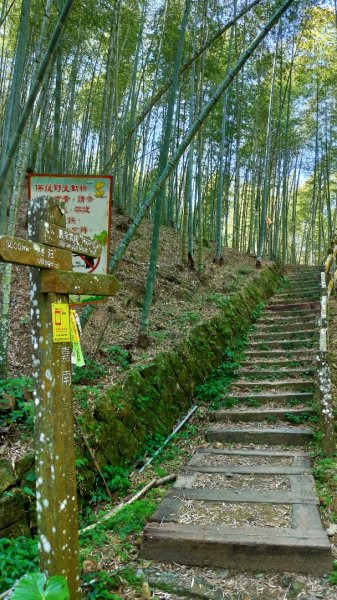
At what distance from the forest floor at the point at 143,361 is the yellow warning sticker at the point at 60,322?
4.27ft

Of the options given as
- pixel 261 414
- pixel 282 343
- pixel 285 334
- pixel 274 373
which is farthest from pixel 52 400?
pixel 285 334

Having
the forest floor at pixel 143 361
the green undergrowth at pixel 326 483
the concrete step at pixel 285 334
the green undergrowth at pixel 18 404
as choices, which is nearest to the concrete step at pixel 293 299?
the forest floor at pixel 143 361

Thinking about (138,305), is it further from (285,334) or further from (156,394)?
(285,334)

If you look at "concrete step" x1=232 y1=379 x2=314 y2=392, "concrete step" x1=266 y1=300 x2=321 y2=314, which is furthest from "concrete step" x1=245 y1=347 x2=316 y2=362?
"concrete step" x1=266 y1=300 x2=321 y2=314

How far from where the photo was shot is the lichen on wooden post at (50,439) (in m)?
1.80

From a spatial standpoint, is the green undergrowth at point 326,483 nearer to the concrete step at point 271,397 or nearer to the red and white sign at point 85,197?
the concrete step at point 271,397

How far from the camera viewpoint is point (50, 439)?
1803 millimetres

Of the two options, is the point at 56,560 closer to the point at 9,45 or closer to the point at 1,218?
the point at 1,218

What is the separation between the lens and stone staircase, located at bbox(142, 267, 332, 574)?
8.28 feet

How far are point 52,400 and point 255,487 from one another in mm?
2217

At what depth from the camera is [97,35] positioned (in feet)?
31.4

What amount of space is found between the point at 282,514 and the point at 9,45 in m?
12.1

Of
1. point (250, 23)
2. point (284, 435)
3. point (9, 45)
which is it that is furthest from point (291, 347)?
point (9, 45)

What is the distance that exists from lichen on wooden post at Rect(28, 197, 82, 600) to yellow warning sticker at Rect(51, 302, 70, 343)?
18 mm
